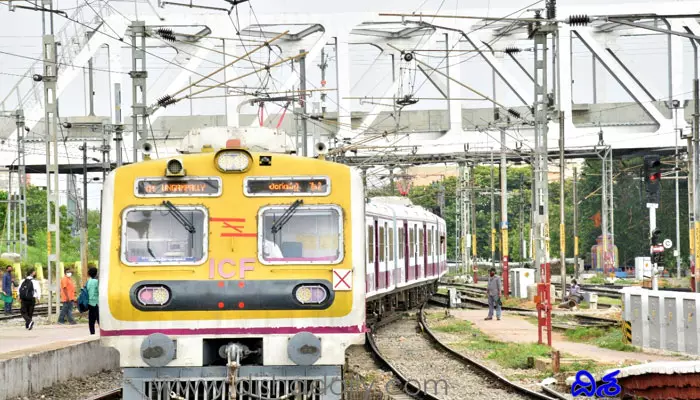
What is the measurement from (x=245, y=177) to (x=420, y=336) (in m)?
15.2

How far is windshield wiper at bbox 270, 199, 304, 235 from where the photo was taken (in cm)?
1204

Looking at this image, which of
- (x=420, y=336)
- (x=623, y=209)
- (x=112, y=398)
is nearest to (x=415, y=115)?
(x=623, y=209)

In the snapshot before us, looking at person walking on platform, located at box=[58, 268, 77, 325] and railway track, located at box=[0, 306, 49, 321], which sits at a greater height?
person walking on platform, located at box=[58, 268, 77, 325]

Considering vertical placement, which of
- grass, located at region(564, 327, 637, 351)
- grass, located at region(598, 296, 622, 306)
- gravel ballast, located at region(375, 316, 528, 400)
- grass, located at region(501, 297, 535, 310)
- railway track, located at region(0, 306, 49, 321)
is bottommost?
grass, located at region(598, 296, 622, 306)

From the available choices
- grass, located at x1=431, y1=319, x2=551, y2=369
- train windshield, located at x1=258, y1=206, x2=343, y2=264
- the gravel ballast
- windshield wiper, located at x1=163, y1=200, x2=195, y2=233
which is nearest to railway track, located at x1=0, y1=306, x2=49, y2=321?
the gravel ballast

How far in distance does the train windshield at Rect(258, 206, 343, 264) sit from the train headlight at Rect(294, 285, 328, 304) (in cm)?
27

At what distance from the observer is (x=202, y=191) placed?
12.1m

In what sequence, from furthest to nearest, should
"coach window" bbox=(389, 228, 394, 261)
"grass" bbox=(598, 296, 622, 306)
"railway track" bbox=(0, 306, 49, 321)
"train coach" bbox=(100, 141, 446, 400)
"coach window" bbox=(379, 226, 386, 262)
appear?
1. "grass" bbox=(598, 296, 622, 306)
2. "railway track" bbox=(0, 306, 49, 321)
3. "coach window" bbox=(389, 228, 394, 261)
4. "coach window" bbox=(379, 226, 386, 262)
5. "train coach" bbox=(100, 141, 446, 400)

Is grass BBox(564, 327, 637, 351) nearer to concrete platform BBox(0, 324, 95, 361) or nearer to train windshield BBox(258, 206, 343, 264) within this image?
concrete platform BBox(0, 324, 95, 361)

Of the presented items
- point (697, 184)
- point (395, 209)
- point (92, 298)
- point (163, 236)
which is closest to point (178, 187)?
point (163, 236)

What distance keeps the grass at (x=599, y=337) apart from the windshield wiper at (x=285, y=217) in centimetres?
1277

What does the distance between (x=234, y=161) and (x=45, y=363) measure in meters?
6.86

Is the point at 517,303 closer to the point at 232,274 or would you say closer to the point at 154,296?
the point at 232,274

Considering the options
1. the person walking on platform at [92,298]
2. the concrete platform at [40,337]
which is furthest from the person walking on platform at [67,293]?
the person walking on platform at [92,298]
